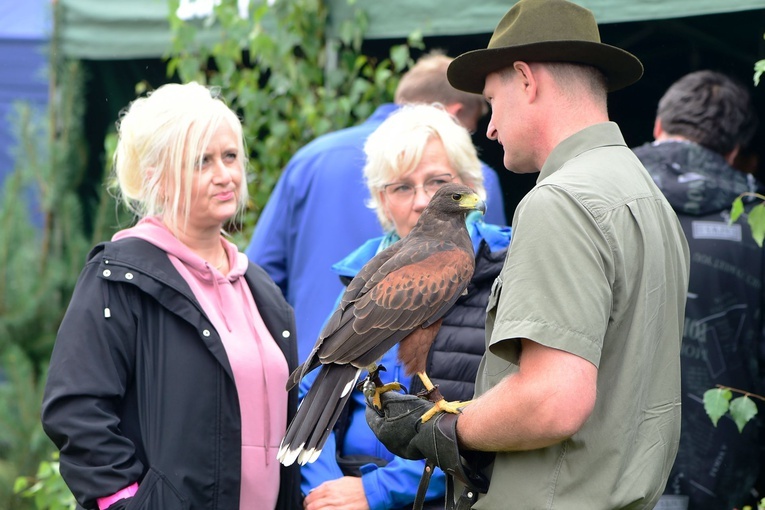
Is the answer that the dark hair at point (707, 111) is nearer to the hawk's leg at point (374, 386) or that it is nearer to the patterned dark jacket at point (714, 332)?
the patterned dark jacket at point (714, 332)

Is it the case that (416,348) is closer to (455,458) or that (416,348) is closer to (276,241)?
(455,458)

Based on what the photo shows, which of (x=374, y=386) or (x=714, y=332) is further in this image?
(x=714, y=332)

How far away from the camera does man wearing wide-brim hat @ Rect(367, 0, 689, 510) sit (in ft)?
7.53

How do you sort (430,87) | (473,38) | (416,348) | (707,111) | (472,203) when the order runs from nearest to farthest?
(416,348) < (472,203) < (707,111) < (430,87) < (473,38)

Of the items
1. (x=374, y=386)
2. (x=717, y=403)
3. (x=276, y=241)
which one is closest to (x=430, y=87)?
(x=276, y=241)

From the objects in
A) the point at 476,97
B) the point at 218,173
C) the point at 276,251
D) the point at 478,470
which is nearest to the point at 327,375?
the point at 478,470

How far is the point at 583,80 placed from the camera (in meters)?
2.67

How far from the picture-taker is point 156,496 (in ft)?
10.2

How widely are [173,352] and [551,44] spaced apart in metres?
1.55

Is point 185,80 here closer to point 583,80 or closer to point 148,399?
point 148,399

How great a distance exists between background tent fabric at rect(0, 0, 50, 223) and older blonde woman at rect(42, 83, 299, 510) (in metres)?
3.64

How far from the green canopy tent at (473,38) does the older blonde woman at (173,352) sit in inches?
76.1

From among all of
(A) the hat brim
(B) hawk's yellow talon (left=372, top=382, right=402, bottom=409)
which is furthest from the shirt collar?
(B) hawk's yellow talon (left=372, top=382, right=402, bottom=409)

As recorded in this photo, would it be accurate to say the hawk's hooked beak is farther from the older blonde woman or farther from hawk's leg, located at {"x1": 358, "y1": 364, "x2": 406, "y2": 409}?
the older blonde woman
